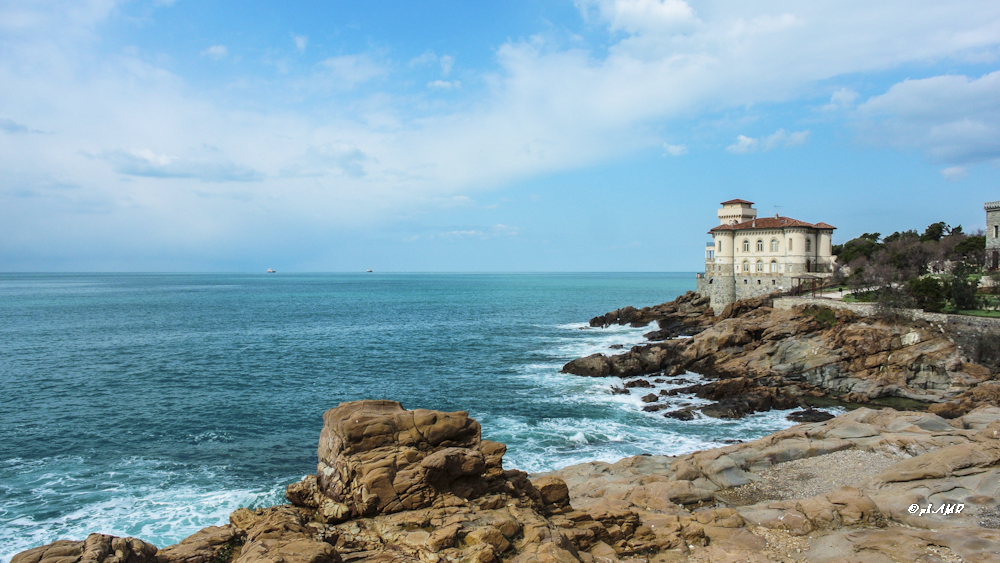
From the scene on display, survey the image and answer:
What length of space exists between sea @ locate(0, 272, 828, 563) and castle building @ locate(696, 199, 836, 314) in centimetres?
1142

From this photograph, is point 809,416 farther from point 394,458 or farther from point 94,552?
point 94,552

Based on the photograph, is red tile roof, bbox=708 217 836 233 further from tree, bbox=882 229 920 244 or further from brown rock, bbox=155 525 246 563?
brown rock, bbox=155 525 246 563

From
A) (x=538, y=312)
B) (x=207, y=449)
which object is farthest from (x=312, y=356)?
(x=538, y=312)

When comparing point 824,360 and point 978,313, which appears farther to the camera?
point 824,360

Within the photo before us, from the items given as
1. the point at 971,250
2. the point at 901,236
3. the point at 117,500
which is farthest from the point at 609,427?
the point at 901,236

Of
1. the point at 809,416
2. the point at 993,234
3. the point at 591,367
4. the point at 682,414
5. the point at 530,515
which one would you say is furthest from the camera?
the point at 993,234

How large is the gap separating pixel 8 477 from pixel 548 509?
25.1 meters

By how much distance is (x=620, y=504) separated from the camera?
15898 millimetres

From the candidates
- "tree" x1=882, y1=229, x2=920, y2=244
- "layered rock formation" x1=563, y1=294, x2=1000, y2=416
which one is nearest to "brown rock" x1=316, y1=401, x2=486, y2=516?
"layered rock formation" x1=563, y1=294, x2=1000, y2=416

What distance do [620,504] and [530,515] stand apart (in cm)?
403

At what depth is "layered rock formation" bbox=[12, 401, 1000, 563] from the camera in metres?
11.3

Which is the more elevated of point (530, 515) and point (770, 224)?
point (770, 224)

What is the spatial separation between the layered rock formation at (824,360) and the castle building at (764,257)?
17.1 metres

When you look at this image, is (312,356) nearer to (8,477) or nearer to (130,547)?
(8,477)
